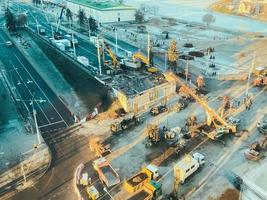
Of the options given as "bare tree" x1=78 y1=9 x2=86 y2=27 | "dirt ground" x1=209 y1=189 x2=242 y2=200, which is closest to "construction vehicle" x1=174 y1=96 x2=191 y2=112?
"dirt ground" x1=209 y1=189 x2=242 y2=200

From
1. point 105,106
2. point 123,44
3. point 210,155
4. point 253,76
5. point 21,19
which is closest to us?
point 210,155

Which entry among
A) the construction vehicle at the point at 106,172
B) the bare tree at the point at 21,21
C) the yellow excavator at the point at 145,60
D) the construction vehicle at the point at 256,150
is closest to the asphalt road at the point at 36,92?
the construction vehicle at the point at 106,172

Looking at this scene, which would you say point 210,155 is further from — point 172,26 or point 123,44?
point 172,26

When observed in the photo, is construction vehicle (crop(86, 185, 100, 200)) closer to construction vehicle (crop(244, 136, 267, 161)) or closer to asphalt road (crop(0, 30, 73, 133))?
asphalt road (crop(0, 30, 73, 133))

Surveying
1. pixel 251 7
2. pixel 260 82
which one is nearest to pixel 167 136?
pixel 260 82

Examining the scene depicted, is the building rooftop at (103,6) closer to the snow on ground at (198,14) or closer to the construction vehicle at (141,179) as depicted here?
the snow on ground at (198,14)

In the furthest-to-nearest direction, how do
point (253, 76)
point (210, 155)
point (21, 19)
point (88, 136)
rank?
A: 1. point (21, 19)
2. point (253, 76)
3. point (88, 136)
4. point (210, 155)

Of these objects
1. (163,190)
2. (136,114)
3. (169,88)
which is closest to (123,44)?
(169,88)
